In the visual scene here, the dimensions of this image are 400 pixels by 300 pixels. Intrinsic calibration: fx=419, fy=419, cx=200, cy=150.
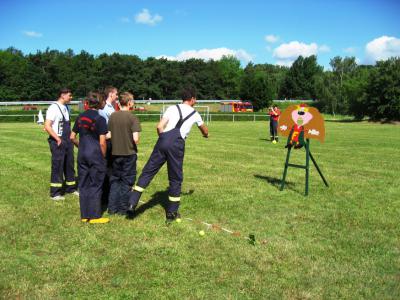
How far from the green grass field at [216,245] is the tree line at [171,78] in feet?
173

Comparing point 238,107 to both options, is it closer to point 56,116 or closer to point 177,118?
point 56,116

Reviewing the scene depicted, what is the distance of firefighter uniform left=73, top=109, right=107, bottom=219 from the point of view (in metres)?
6.52

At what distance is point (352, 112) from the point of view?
57.4m

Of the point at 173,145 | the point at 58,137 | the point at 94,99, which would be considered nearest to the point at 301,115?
the point at 173,145

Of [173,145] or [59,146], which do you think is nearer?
[173,145]

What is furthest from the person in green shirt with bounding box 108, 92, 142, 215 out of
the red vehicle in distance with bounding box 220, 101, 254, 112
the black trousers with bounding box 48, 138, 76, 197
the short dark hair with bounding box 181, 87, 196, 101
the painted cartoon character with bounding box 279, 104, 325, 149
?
the red vehicle in distance with bounding box 220, 101, 254, 112

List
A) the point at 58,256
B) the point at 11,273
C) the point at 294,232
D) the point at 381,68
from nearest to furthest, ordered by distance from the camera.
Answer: the point at 11,273 → the point at 58,256 → the point at 294,232 → the point at 381,68

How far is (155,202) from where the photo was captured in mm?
8016

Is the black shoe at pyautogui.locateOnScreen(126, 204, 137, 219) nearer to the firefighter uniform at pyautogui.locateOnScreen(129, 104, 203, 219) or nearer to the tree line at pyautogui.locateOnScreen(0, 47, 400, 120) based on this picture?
the firefighter uniform at pyautogui.locateOnScreen(129, 104, 203, 219)

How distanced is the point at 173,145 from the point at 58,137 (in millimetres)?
2661

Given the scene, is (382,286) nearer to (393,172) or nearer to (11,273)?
(11,273)

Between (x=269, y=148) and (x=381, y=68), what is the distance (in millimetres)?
43191

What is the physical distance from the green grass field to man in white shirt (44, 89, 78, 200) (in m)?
0.45

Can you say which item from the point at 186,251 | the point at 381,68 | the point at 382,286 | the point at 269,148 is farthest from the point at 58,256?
the point at 381,68
